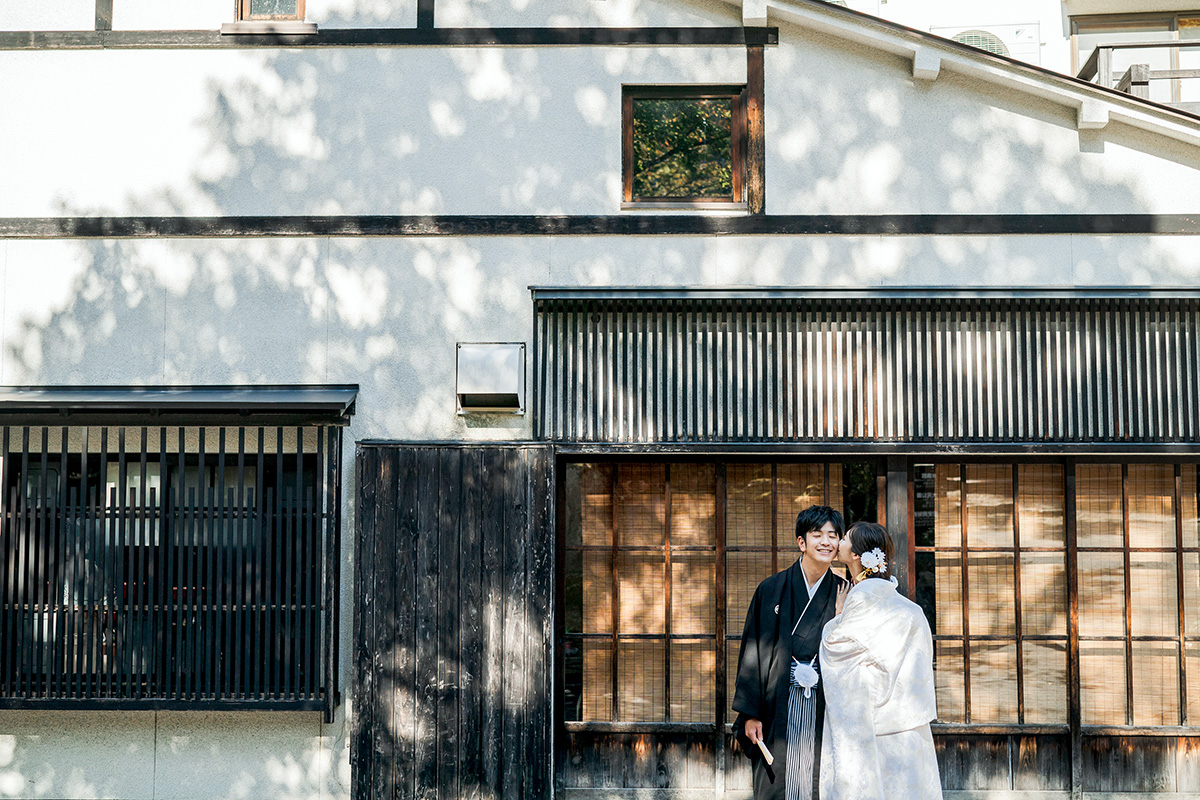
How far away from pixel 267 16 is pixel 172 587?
387 centimetres

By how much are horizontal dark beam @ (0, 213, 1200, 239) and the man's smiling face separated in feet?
7.44

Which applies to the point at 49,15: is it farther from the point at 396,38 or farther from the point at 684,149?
the point at 684,149

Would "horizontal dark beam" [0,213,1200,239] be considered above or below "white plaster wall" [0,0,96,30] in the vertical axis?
below

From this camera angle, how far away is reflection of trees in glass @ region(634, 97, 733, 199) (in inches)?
265

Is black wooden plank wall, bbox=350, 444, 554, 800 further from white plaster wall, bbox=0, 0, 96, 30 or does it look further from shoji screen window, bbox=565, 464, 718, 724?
white plaster wall, bbox=0, 0, 96, 30

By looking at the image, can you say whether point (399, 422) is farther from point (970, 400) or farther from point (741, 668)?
point (970, 400)

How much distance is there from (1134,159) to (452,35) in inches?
179

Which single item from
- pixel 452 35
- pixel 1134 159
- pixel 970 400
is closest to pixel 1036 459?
pixel 970 400

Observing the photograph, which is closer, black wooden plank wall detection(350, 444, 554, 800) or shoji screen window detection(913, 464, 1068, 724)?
black wooden plank wall detection(350, 444, 554, 800)

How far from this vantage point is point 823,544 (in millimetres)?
5145

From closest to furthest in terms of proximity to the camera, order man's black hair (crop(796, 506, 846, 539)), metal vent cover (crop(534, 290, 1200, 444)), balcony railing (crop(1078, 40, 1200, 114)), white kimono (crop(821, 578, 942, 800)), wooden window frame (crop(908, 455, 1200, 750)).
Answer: white kimono (crop(821, 578, 942, 800))
man's black hair (crop(796, 506, 846, 539))
metal vent cover (crop(534, 290, 1200, 444))
wooden window frame (crop(908, 455, 1200, 750))
balcony railing (crop(1078, 40, 1200, 114))

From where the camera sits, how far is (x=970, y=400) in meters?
6.47

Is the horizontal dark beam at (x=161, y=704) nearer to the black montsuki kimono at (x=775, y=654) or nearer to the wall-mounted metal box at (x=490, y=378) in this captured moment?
the wall-mounted metal box at (x=490, y=378)

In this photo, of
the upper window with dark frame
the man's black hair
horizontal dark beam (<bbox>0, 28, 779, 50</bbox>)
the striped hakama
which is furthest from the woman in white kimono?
horizontal dark beam (<bbox>0, 28, 779, 50</bbox>)
